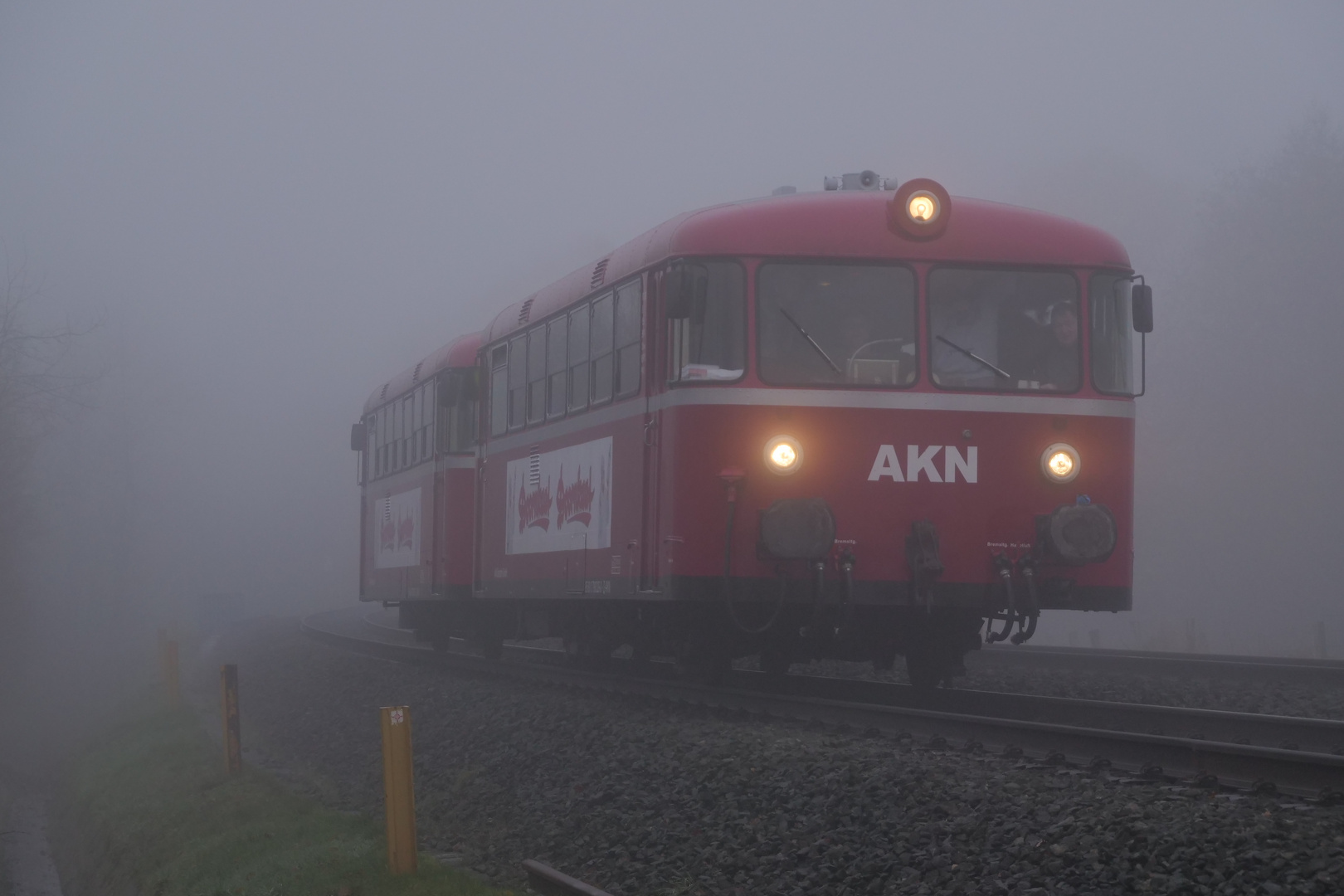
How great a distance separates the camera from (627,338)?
10.9 meters

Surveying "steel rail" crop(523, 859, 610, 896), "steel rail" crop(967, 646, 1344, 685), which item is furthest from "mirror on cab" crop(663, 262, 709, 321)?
"steel rail" crop(967, 646, 1344, 685)

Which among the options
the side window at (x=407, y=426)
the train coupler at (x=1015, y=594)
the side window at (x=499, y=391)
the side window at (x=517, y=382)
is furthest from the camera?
the side window at (x=407, y=426)

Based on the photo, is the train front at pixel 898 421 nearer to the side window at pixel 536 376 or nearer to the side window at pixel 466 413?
the side window at pixel 536 376

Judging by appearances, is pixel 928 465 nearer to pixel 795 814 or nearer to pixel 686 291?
pixel 686 291

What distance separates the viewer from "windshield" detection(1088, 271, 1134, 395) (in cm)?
988

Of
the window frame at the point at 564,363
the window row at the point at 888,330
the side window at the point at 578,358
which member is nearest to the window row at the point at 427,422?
the window frame at the point at 564,363

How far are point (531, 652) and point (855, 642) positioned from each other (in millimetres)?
7885

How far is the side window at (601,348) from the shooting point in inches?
444

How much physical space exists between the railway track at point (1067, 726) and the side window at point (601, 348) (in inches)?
94.4

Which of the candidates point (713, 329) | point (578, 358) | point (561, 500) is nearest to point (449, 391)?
point (561, 500)

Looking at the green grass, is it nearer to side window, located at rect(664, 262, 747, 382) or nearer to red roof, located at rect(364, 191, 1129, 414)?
side window, located at rect(664, 262, 747, 382)

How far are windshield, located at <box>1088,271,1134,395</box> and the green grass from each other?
5.42 metres

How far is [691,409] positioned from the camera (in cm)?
962

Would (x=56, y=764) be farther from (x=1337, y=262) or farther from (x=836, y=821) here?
(x=1337, y=262)
